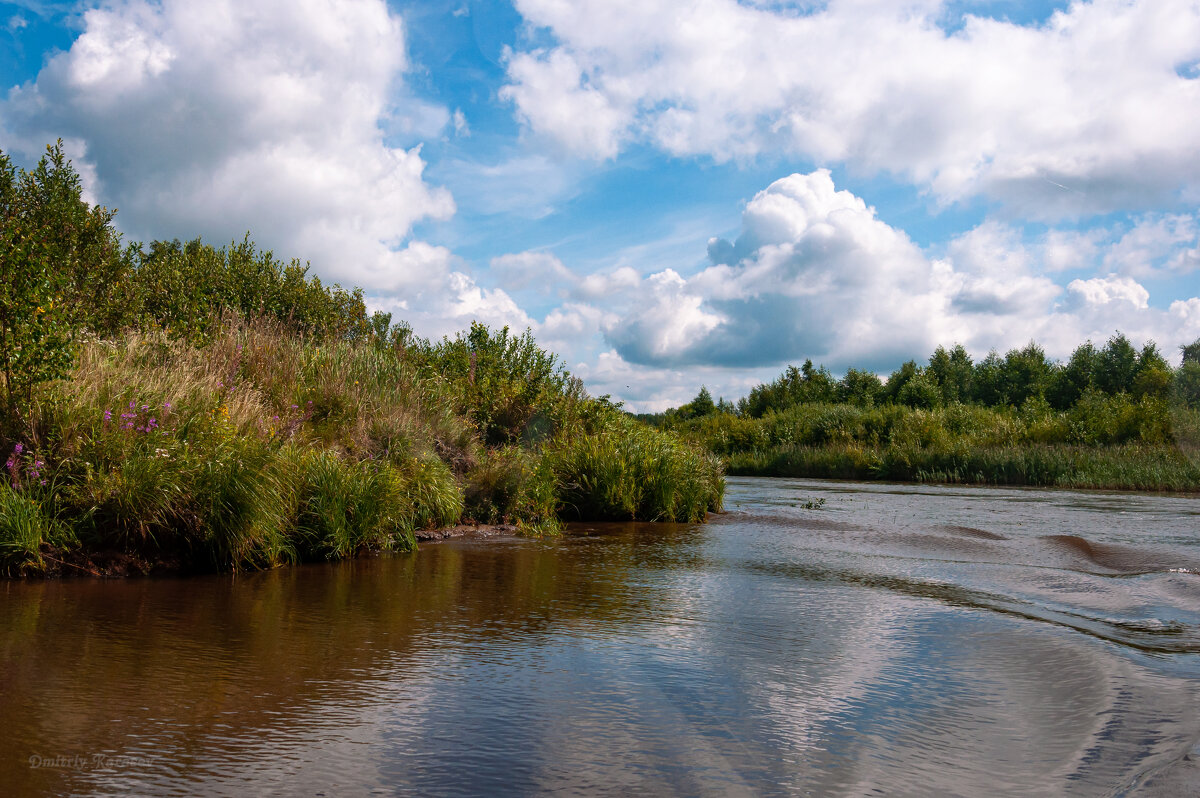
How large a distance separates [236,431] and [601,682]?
584cm

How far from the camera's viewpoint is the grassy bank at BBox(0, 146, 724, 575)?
6.95 m

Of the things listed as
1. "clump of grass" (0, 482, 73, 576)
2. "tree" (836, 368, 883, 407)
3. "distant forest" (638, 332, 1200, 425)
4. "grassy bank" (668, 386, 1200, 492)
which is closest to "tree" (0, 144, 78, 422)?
"clump of grass" (0, 482, 73, 576)

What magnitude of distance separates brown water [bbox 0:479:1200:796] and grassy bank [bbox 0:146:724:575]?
2.08 ft

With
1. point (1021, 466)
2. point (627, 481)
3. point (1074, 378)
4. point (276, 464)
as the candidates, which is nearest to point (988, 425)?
point (1021, 466)

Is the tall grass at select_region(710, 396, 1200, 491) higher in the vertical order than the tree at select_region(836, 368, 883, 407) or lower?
lower

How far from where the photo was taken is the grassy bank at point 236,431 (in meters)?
6.95

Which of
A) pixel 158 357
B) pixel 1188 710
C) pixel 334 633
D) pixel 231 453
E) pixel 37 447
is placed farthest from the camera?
pixel 158 357

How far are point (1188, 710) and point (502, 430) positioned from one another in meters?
13.6

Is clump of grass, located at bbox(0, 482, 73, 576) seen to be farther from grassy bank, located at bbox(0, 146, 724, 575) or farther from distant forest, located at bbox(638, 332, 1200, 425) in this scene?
distant forest, located at bbox(638, 332, 1200, 425)

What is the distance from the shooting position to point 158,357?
1040cm

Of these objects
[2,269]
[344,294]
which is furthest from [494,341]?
[2,269]

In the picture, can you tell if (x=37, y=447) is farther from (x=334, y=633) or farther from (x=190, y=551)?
(x=334, y=633)

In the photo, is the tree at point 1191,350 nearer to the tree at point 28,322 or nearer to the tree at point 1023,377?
the tree at point 1023,377

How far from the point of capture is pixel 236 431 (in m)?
8.30
